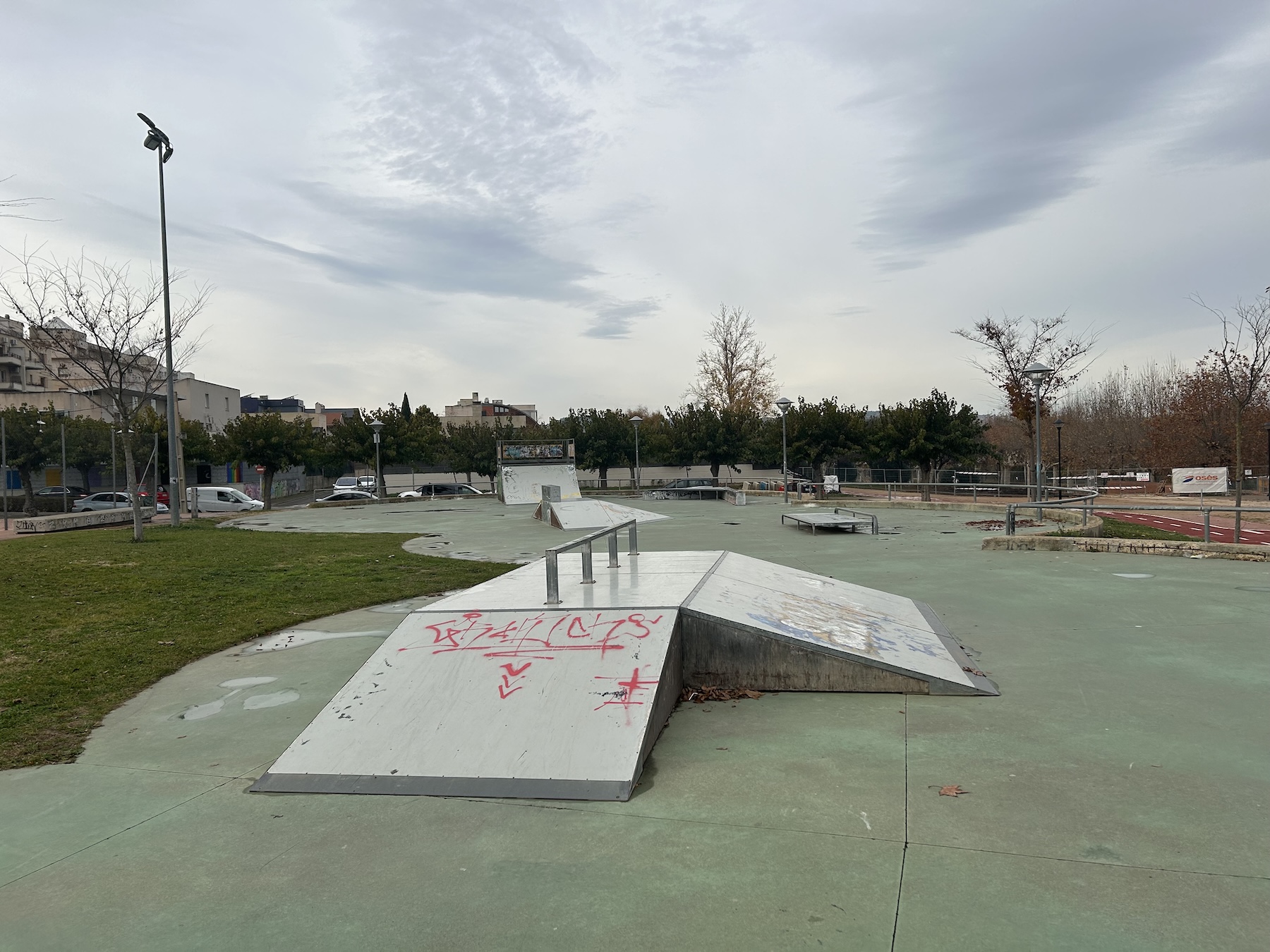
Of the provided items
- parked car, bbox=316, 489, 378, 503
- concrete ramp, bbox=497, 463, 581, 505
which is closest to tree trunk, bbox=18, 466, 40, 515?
parked car, bbox=316, 489, 378, 503

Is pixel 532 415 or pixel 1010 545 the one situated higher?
pixel 532 415

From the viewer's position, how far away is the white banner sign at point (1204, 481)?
48.9ft

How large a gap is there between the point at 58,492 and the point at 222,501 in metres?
9.17

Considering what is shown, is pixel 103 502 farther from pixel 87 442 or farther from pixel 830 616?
pixel 830 616

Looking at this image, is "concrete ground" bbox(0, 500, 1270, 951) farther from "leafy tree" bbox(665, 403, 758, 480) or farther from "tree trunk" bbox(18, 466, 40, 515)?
"leafy tree" bbox(665, 403, 758, 480)

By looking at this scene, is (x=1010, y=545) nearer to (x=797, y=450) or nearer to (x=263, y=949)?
(x=263, y=949)

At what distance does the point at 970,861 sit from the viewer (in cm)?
333

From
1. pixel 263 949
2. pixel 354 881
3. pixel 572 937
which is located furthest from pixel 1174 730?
pixel 263 949

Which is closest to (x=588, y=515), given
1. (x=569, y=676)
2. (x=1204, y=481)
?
(x=1204, y=481)

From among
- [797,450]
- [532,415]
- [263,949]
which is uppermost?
[532,415]

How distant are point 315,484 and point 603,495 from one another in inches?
949

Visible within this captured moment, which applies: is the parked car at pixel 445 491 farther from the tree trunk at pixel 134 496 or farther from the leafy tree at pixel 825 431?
the tree trunk at pixel 134 496

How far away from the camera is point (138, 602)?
32.5ft

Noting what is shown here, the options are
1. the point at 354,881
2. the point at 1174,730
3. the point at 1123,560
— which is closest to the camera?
the point at 354,881
